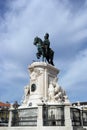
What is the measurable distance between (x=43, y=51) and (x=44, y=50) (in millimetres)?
206

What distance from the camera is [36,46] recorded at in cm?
2558

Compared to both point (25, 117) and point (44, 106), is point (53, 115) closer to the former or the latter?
point (44, 106)

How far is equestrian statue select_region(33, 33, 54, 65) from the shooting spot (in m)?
25.0

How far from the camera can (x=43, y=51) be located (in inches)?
981

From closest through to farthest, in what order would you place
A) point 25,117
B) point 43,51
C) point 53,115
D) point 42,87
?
Answer: point 53,115, point 25,117, point 42,87, point 43,51

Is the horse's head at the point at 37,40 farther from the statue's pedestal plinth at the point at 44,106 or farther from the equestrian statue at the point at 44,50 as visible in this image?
the statue's pedestal plinth at the point at 44,106

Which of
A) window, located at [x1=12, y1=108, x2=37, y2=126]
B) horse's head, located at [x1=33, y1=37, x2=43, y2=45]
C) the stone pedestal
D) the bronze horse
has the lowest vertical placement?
window, located at [x1=12, y1=108, x2=37, y2=126]

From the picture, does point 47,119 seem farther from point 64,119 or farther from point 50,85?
point 50,85

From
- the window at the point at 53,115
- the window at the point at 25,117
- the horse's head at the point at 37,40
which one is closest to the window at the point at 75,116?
the window at the point at 53,115

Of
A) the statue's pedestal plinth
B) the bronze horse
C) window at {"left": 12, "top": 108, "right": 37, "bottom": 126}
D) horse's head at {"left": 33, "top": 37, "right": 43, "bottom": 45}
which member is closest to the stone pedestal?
the statue's pedestal plinth

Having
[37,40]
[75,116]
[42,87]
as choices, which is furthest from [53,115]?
[37,40]

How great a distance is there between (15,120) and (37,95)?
364 cm

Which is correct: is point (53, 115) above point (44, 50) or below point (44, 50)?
below

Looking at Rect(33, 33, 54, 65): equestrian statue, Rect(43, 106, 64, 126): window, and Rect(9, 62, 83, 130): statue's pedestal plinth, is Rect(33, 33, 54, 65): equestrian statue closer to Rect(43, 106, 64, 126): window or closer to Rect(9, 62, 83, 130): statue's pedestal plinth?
Rect(9, 62, 83, 130): statue's pedestal plinth
